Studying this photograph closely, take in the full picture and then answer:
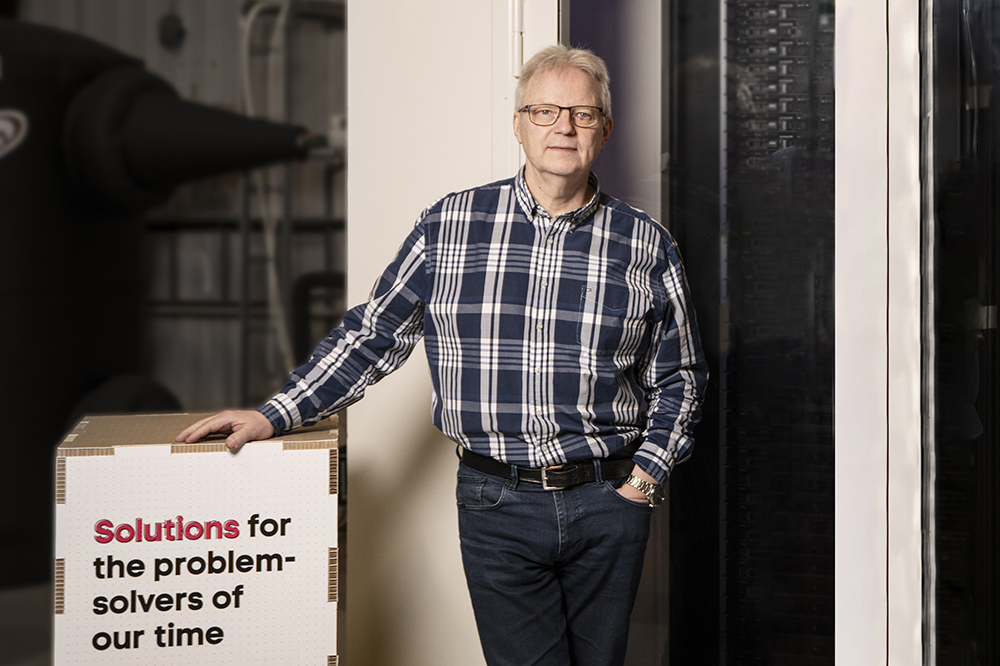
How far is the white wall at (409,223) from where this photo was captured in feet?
4.25

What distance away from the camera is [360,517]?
1370 millimetres

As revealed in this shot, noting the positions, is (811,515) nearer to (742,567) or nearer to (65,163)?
(742,567)

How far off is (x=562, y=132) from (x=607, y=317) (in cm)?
23

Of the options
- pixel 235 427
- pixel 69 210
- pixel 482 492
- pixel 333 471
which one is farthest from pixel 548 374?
pixel 69 210

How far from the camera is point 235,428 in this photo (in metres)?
0.94

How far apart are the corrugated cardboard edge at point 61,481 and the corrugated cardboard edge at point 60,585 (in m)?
0.07

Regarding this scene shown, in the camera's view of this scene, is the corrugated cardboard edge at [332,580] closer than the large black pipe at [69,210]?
Yes

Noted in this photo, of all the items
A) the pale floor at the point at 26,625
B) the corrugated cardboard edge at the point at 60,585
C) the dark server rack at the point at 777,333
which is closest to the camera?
the corrugated cardboard edge at the point at 60,585

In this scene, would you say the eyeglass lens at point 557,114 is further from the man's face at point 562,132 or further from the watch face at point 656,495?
the watch face at point 656,495

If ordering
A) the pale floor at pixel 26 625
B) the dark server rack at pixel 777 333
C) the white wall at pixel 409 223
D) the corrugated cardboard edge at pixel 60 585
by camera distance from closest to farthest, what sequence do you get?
the corrugated cardboard edge at pixel 60 585 < the dark server rack at pixel 777 333 < the white wall at pixel 409 223 < the pale floor at pixel 26 625

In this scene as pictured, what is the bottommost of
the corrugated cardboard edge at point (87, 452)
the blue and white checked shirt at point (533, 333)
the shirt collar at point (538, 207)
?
the corrugated cardboard edge at point (87, 452)

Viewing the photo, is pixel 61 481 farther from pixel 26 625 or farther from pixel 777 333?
pixel 26 625

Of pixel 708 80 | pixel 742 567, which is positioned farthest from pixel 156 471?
pixel 708 80

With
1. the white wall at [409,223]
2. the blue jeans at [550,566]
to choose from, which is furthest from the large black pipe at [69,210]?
the blue jeans at [550,566]
